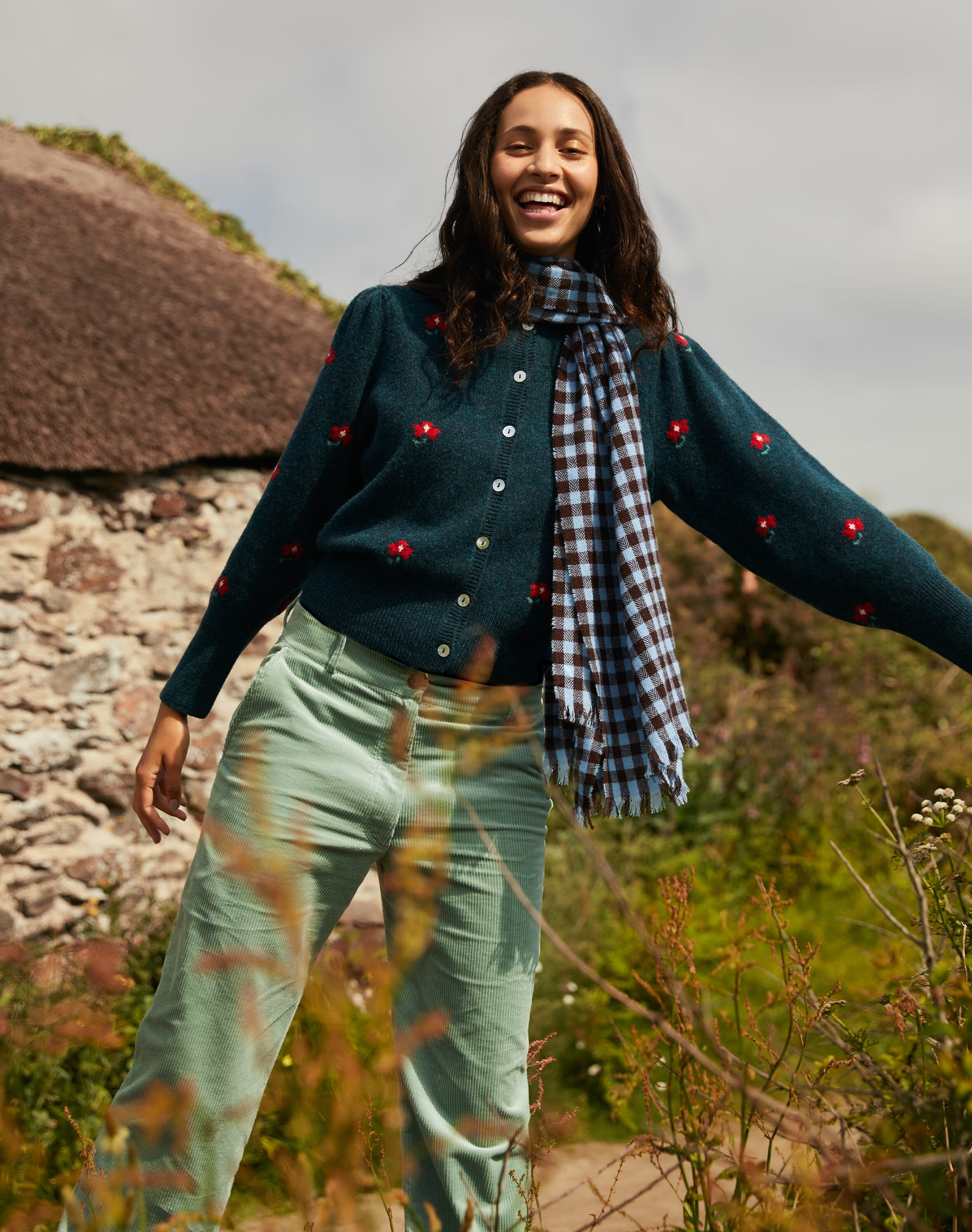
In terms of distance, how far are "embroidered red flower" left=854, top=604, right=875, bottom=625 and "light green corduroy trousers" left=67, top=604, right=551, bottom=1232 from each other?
581 mm

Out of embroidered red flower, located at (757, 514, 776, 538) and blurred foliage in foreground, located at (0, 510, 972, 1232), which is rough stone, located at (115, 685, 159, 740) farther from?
embroidered red flower, located at (757, 514, 776, 538)

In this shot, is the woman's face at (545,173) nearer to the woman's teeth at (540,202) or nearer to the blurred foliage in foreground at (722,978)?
the woman's teeth at (540,202)

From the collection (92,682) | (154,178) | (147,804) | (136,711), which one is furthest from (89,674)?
(154,178)

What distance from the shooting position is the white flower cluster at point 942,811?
4.17 ft

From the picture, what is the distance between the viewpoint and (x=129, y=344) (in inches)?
165

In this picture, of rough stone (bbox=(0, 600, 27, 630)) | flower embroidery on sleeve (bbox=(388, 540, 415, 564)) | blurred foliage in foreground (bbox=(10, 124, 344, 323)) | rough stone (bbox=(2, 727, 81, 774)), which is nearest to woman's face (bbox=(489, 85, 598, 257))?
flower embroidery on sleeve (bbox=(388, 540, 415, 564))

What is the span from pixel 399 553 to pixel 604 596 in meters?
0.35

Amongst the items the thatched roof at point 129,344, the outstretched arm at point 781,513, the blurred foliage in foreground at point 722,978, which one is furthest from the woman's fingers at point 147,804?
the thatched roof at point 129,344

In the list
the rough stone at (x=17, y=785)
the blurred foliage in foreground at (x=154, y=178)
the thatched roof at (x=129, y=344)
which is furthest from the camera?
the blurred foliage in foreground at (x=154, y=178)

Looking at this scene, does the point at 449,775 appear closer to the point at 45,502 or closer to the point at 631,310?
the point at 631,310

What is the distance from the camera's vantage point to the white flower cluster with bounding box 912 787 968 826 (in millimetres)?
1271

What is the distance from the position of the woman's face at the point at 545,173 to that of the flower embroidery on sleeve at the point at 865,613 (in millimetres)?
807

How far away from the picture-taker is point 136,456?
369 cm

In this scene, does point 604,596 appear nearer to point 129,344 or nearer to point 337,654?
point 337,654
